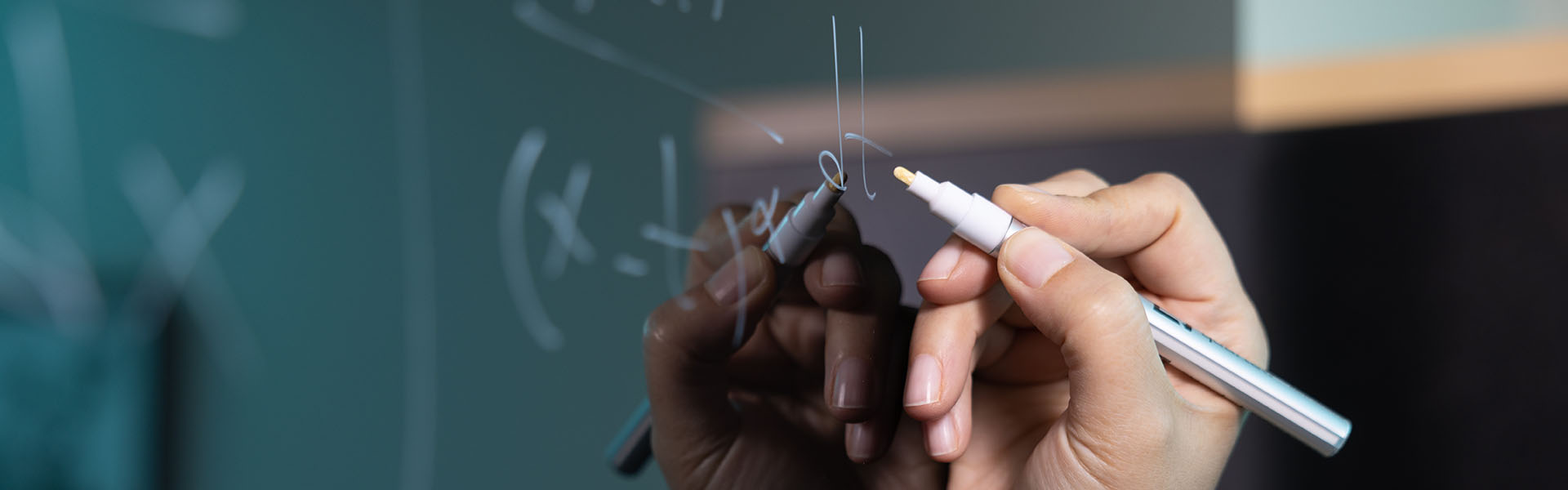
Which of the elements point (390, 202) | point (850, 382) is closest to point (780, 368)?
point (850, 382)

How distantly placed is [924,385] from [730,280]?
0.06 m

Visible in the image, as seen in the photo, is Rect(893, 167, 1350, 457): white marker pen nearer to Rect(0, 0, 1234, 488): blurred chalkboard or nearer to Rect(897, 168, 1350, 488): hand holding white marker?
Rect(897, 168, 1350, 488): hand holding white marker

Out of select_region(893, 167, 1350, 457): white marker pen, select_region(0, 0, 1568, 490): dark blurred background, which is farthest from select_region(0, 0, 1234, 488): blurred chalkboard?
→ select_region(893, 167, 1350, 457): white marker pen

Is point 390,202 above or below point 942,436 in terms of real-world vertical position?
above

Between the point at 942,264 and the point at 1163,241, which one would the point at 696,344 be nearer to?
the point at 942,264

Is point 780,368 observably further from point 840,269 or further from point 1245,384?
point 1245,384

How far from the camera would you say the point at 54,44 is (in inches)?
5.1

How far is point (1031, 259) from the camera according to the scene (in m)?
0.23

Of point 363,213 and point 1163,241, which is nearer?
point 363,213

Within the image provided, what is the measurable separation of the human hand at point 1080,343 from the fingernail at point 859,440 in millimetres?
28

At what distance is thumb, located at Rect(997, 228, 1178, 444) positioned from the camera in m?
0.23

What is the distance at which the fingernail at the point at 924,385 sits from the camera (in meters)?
0.24

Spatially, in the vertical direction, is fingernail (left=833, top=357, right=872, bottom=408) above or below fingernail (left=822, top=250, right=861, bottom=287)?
below

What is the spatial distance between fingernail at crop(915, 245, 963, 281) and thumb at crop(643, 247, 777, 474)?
46 mm
